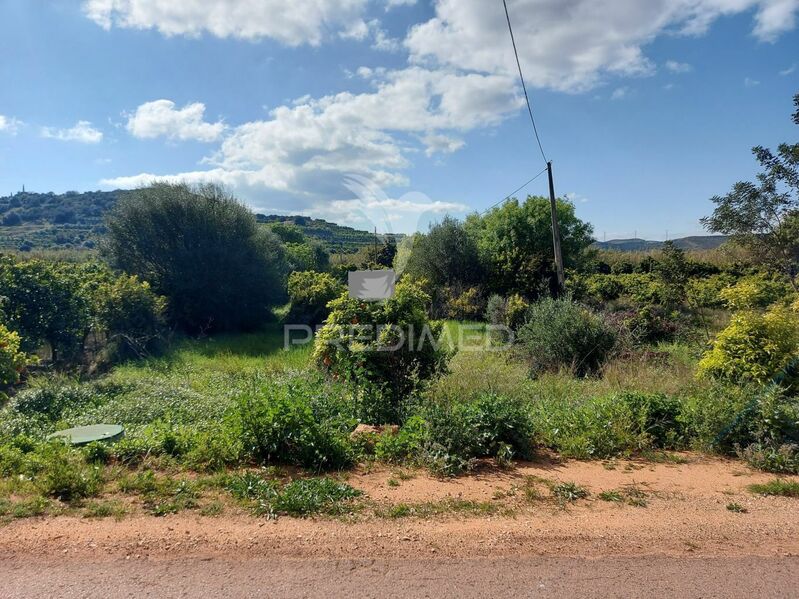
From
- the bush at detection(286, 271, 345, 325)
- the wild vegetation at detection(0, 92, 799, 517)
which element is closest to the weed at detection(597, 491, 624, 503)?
the wild vegetation at detection(0, 92, 799, 517)

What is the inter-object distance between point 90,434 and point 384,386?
3.33 m

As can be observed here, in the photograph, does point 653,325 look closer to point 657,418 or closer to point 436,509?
point 657,418

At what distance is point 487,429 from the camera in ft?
15.4

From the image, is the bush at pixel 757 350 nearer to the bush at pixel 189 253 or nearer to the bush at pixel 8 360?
the bush at pixel 8 360

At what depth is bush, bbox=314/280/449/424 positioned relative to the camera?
6.04 m

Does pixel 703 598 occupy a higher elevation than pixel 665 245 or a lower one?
lower

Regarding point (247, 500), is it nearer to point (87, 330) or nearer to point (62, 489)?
point (62, 489)

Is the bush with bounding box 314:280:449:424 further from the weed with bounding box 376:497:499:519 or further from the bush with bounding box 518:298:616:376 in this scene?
the bush with bounding box 518:298:616:376

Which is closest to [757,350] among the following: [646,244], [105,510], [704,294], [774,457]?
[774,457]

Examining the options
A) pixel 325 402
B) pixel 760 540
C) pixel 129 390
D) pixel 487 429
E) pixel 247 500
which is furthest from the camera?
pixel 129 390

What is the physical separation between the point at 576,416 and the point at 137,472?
4.56 m

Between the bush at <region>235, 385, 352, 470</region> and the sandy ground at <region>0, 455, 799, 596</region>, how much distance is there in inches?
28.5

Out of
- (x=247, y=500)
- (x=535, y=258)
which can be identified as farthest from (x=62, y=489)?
(x=535, y=258)

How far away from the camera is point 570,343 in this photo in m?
9.62
